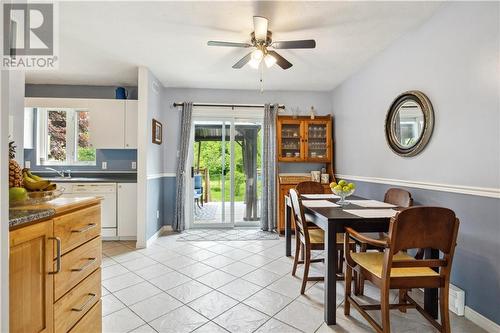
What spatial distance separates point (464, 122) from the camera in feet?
6.52

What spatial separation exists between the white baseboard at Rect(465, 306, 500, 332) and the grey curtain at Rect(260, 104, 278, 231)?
9.12ft

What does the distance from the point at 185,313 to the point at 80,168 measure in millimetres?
3502

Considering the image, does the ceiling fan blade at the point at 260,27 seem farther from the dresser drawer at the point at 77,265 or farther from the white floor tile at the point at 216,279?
the white floor tile at the point at 216,279

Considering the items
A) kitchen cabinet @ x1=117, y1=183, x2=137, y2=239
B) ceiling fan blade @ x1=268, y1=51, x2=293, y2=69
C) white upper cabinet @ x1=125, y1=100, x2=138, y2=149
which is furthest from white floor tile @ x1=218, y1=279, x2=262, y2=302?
white upper cabinet @ x1=125, y1=100, x2=138, y2=149

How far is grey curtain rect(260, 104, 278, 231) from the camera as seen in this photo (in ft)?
14.5

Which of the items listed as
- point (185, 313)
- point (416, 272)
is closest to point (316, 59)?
point (416, 272)

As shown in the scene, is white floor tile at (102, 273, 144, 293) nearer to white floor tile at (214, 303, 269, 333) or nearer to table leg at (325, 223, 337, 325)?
white floor tile at (214, 303, 269, 333)

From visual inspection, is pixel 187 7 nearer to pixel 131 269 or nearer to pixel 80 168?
pixel 131 269

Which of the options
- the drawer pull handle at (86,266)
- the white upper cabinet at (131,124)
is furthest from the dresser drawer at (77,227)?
the white upper cabinet at (131,124)

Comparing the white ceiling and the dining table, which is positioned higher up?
the white ceiling

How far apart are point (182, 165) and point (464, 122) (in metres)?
3.76

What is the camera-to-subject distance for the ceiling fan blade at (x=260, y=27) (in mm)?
2100

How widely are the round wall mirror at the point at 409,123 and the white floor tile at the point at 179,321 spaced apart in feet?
8.12

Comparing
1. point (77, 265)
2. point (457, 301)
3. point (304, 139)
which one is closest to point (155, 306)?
point (77, 265)
